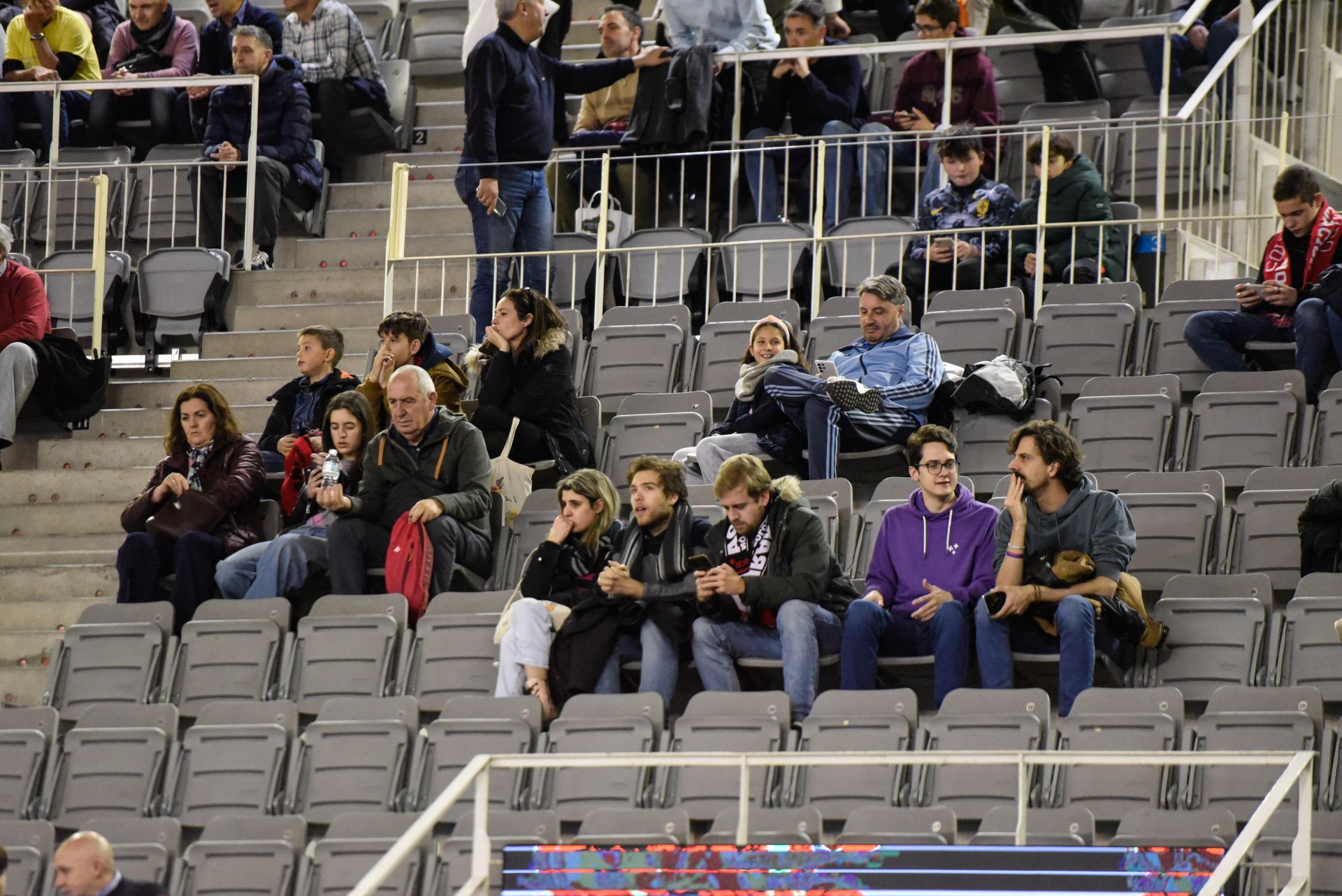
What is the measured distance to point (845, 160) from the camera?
36.7 ft

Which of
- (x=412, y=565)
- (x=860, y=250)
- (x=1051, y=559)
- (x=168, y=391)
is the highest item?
(x=860, y=250)

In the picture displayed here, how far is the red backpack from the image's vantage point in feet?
27.5

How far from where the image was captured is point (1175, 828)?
21.5 feet

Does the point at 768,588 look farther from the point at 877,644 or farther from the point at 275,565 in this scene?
the point at 275,565

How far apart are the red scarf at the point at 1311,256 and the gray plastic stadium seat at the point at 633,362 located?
2410 mm

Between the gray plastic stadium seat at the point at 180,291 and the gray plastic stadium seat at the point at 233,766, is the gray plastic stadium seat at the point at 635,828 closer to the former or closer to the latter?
the gray plastic stadium seat at the point at 233,766

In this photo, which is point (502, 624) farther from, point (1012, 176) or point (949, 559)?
point (1012, 176)

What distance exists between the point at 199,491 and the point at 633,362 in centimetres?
193

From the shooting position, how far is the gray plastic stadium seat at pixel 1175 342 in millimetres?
9188

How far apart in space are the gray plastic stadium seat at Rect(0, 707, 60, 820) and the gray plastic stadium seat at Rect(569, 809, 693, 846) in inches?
86.6

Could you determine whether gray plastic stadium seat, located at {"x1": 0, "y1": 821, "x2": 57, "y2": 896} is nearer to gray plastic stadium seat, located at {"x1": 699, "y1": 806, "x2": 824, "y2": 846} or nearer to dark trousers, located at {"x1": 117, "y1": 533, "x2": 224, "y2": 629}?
dark trousers, located at {"x1": 117, "y1": 533, "x2": 224, "y2": 629}

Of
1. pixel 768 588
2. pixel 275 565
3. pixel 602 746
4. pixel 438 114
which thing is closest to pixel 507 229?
pixel 275 565

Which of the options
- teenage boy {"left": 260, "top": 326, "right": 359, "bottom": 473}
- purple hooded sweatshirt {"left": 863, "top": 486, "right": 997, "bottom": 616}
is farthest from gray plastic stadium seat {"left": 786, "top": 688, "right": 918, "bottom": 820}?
teenage boy {"left": 260, "top": 326, "right": 359, "bottom": 473}

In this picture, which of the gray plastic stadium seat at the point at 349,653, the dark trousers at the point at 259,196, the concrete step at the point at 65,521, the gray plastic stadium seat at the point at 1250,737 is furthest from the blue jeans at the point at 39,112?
the gray plastic stadium seat at the point at 1250,737
